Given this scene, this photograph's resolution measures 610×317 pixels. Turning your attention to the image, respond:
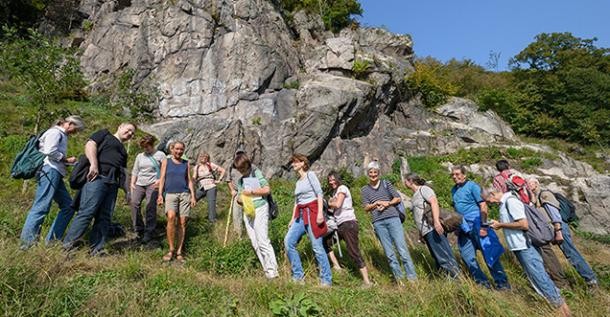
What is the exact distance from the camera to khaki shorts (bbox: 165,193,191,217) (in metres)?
5.14

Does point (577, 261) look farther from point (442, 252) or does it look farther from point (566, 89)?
point (566, 89)

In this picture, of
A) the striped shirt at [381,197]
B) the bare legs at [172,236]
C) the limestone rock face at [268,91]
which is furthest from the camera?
the limestone rock face at [268,91]

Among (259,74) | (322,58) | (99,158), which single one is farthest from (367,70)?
(99,158)

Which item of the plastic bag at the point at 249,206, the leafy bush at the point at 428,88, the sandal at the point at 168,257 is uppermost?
the leafy bush at the point at 428,88

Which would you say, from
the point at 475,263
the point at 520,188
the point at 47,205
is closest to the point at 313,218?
the point at 475,263

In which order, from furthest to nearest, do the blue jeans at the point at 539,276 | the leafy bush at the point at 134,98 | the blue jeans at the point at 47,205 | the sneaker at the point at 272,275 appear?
the leafy bush at the point at 134,98
the sneaker at the point at 272,275
the blue jeans at the point at 47,205
the blue jeans at the point at 539,276

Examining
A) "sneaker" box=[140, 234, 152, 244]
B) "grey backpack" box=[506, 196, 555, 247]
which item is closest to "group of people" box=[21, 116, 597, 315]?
"grey backpack" box=[506, 196, 555, 247]

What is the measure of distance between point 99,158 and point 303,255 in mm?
3399

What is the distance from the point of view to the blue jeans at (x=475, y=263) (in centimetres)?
453

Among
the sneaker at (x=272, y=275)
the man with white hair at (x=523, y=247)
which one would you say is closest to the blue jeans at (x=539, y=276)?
the man with white hair at (x=523, y=247)

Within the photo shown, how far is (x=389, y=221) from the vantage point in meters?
4.66

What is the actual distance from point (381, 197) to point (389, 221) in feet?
1.17

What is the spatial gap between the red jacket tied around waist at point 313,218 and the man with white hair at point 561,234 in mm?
3288

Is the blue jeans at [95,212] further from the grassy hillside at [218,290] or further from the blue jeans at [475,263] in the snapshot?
the blue jeans at [475,263]
